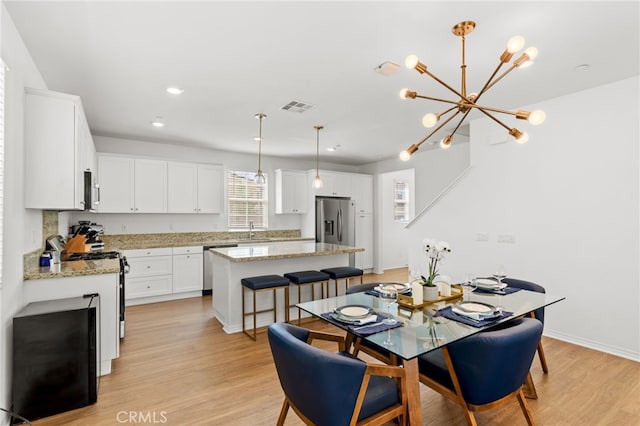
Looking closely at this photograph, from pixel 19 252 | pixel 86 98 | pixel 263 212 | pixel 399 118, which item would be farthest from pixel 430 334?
pixel 263 212

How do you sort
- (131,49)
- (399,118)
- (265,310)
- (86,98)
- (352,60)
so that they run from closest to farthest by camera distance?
(131,49), (352,60), (86,98), (265,310), (399,118)

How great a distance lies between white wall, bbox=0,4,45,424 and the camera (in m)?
2.05

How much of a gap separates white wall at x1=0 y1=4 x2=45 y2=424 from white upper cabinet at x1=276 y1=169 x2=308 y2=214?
4.41 metres

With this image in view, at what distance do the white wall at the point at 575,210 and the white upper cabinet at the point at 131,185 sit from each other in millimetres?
4744

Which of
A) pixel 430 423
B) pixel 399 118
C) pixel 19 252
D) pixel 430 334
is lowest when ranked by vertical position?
pixel 430 423

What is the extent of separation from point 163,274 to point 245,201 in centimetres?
210

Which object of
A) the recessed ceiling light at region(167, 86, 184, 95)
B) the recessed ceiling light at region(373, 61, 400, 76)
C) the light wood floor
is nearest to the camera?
the light wood floor

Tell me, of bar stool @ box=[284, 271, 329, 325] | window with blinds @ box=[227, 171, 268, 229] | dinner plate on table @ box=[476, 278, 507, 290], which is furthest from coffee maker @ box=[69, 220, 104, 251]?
dinner plate on table @ box=[476, 278, 507, 290]

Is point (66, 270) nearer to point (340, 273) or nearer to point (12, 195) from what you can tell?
point (12, 195)

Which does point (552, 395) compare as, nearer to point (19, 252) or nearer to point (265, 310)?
point (265, 310)

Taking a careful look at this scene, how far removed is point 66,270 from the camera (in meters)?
2.68

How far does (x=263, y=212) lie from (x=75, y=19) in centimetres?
486

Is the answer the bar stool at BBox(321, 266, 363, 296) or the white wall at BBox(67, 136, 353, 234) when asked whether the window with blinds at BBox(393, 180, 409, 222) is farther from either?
the bar stool at BBox(321, 266, 363, 296)

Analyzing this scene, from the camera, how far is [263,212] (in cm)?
686
